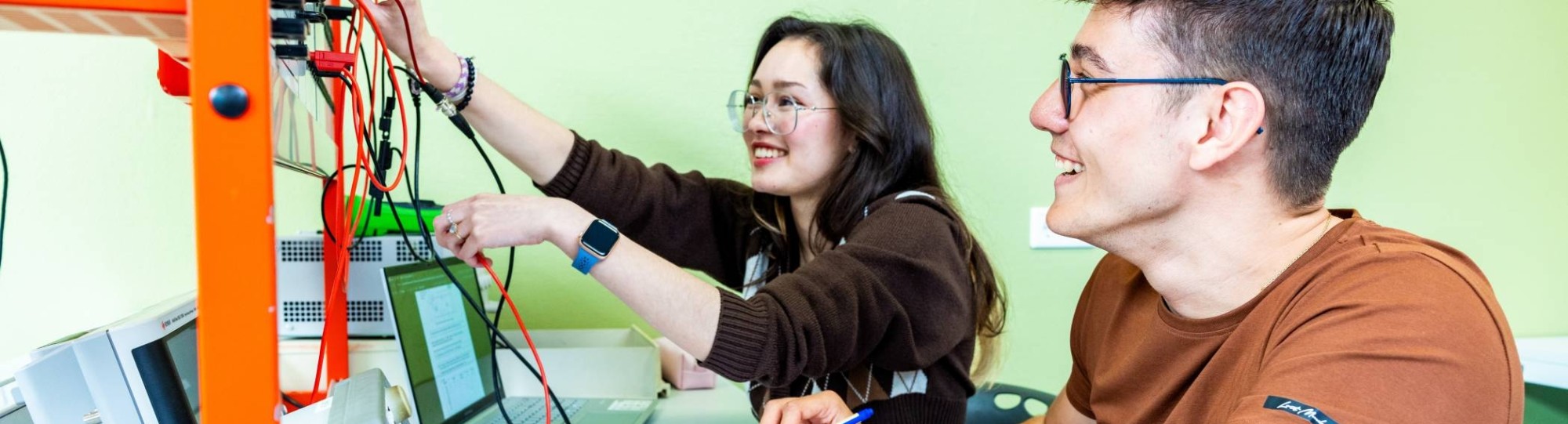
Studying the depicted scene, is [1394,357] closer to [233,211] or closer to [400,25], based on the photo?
[233,211]

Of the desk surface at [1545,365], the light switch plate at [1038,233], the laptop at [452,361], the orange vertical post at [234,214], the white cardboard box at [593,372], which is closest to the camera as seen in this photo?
the orange vertical post at [234,214]

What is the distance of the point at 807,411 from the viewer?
116 centimetres

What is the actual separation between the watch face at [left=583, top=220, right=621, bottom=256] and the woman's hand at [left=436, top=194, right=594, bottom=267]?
0.05ft

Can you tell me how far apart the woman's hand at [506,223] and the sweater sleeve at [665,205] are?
1.19 feet

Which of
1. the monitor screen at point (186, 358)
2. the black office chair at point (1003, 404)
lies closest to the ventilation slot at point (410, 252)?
the monitor screen at point (186, 358)

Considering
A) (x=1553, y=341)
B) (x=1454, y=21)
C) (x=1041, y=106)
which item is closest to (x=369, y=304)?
(x=1041, y=106)

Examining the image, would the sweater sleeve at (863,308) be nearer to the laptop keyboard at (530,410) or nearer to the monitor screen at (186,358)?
the laptop keyboard at (530,410)

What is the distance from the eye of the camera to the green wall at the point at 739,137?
1646 millimetres

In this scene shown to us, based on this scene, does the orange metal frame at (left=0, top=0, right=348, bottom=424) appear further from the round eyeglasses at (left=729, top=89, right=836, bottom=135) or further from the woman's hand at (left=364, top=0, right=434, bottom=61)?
the round eyeglasses at (left=729, top=89, right=836, bottom=135)

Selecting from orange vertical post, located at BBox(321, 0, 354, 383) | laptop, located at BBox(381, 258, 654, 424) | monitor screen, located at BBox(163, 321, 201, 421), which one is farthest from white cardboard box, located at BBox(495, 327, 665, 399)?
monitor screen, located at BBox(163, 321, 201, 421)

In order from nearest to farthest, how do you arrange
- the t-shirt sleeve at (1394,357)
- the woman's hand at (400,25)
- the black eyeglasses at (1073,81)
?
the t-shirt sleeve at (1394,357) → the black eyeglasses at (1073,81) → the woman's hand at (400,25)

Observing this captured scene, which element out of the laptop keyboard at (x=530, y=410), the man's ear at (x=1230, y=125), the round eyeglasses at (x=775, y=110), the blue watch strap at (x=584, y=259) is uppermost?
the round eyeglasses at (x=775, y=110)

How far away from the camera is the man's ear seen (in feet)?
3.18

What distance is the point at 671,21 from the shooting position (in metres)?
1.87
